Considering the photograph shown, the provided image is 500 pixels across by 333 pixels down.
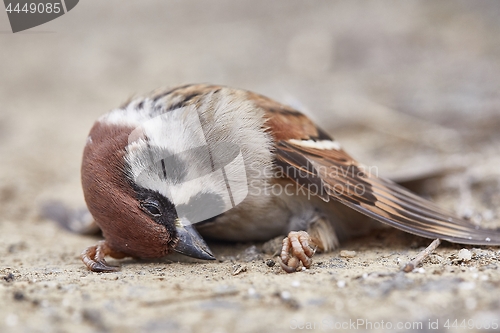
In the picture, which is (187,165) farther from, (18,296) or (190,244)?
(18,296)

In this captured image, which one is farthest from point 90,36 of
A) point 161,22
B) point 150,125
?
point 150,125

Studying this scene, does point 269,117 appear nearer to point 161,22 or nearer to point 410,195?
point 410,195

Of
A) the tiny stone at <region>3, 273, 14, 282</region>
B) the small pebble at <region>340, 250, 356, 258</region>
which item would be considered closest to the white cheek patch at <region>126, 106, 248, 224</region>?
the small pebble at <region>340, 250, 356, 258</region>

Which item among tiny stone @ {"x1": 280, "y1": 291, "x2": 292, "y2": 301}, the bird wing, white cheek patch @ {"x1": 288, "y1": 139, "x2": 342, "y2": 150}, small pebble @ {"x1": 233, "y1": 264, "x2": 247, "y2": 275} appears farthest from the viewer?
white cheek patch @ {"x1": 288, "y1": 139, "x2": 342, "y2": 150}

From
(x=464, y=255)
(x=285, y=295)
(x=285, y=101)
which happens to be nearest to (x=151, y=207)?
(x=285, y=295)

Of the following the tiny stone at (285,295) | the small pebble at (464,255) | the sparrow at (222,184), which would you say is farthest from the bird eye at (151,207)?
the small pebble at (464,255)

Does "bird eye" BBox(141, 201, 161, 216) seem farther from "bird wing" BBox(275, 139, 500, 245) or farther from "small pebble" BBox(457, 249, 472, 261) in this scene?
"small pebble" BBox(457, 249, 472, 261)
